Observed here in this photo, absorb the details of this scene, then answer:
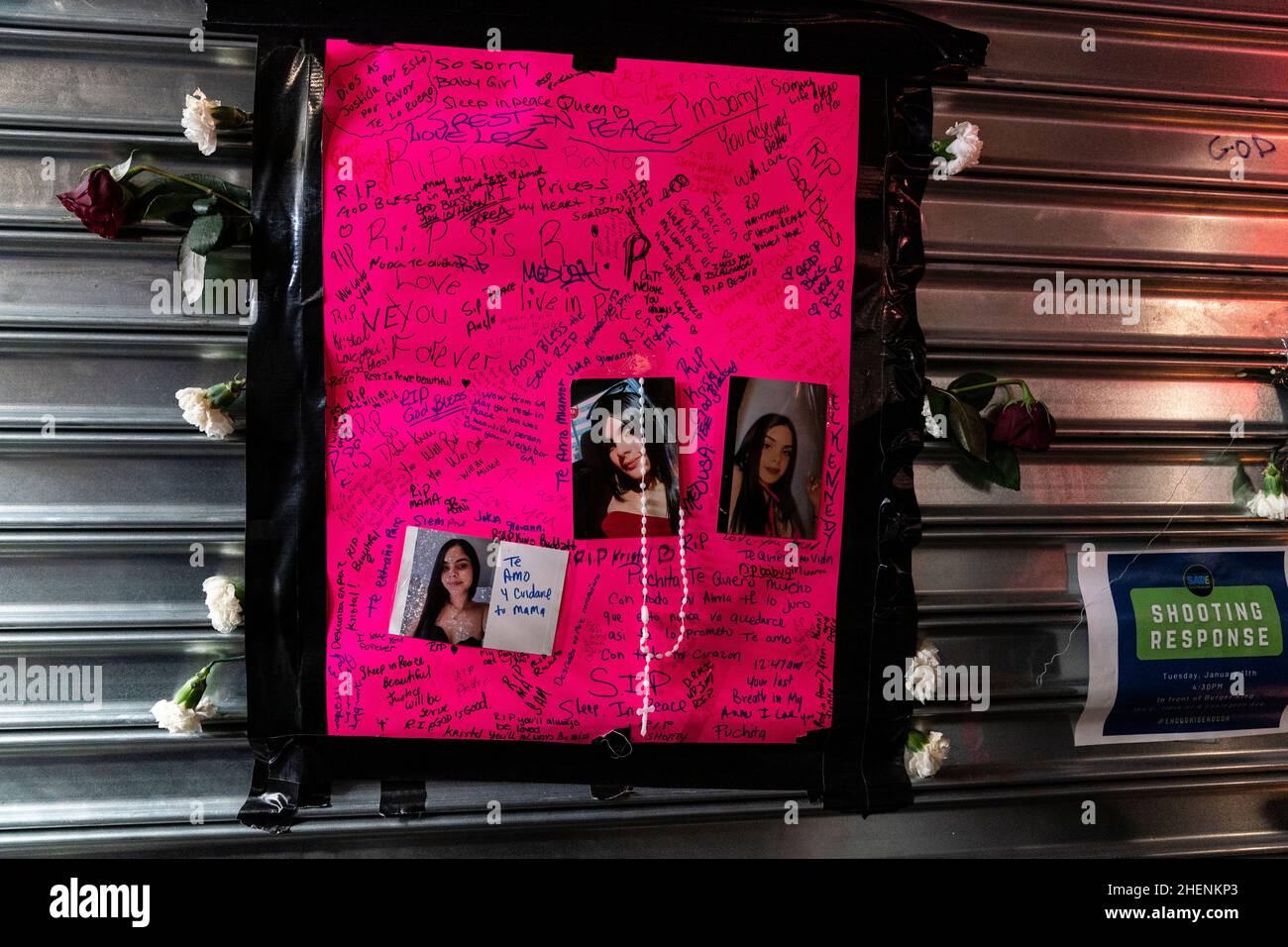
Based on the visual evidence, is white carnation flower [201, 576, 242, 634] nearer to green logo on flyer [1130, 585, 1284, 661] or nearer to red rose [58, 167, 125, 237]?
red rose [58, 167, 125, 237]

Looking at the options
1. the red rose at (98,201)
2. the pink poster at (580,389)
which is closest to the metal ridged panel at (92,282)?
the red rose at (98,201)

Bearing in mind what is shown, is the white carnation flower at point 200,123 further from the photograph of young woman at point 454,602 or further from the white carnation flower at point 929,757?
the white carnation flower at point 929,757

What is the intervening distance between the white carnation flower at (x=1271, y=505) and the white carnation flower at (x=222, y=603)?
293 centimetres

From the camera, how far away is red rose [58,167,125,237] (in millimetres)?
1842

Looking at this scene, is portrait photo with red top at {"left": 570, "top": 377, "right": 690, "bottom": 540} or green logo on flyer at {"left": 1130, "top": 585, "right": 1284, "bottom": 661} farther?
green logo on flyer at {"left": 1130, "top": 585, "right": 1284, "bottom": 661}

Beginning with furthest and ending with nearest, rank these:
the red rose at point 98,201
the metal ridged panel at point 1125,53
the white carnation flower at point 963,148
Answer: the metal ridged panel at point 1125,53
the white carnation flower at point 963,148
the red rose at point 98,201

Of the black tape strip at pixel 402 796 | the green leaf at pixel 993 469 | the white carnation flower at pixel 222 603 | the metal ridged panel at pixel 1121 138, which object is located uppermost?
the metal ridged panel at pixel 1121 138

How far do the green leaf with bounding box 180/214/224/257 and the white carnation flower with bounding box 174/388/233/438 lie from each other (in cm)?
36

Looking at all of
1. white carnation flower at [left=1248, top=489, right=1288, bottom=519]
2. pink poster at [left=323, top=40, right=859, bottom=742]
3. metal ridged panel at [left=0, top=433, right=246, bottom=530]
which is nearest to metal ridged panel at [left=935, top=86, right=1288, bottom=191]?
pink poster at [left=323, top=40, right=859, bottom=742]

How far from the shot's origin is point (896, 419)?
211 cm

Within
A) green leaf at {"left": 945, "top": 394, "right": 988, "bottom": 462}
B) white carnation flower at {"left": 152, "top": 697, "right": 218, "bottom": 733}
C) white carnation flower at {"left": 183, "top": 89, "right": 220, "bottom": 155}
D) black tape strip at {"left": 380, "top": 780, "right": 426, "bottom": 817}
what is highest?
white carnation flower at {"left": 183, "top": 89, "right": 220, "bottom": 155}

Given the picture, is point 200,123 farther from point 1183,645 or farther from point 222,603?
point 1183,645

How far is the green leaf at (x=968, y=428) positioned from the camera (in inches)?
82.8
